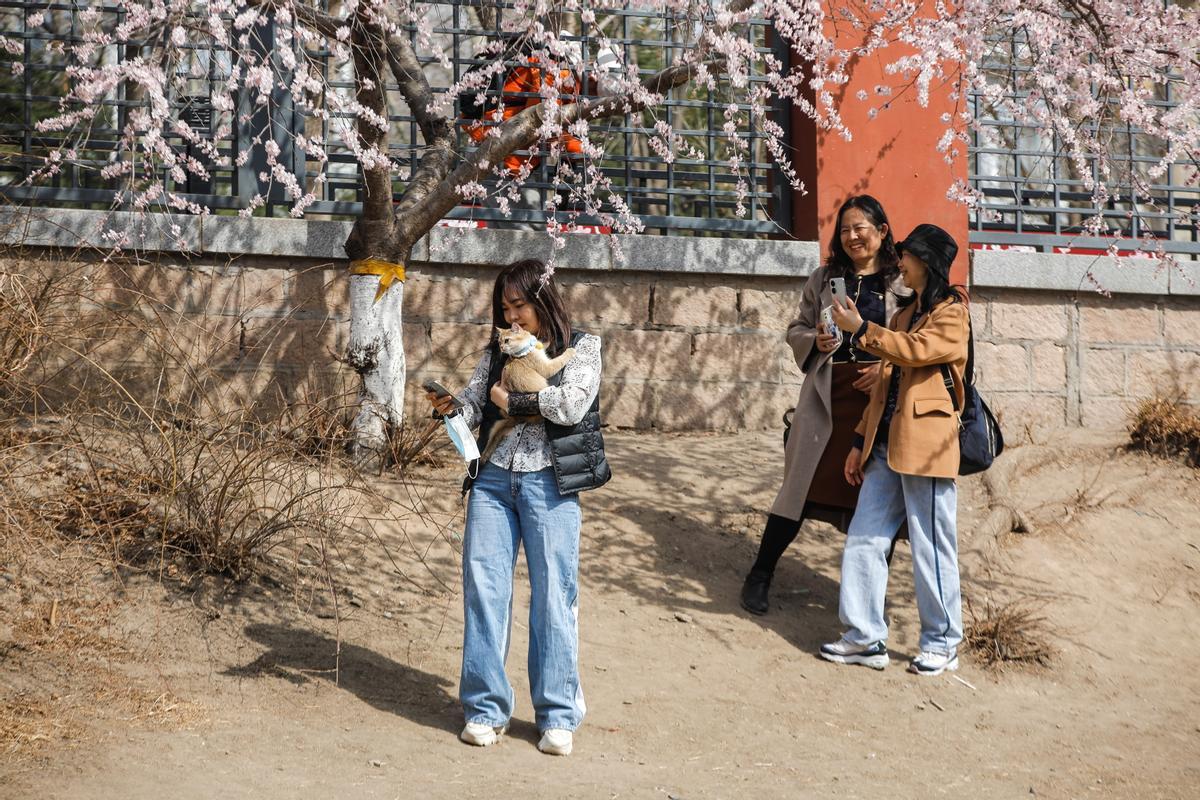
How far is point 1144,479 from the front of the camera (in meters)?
7.13

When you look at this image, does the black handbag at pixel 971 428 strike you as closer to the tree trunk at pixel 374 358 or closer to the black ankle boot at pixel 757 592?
the black ankle boot at pixel 757 592

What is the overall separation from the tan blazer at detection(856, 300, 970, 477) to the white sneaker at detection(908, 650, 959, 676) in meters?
0.79

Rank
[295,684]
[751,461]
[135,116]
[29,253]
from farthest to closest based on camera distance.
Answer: [751,461]
[29,253]
[135,116]
[295,684]

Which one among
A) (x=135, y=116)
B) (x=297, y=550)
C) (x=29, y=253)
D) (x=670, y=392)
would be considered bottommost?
(x=297, y=550)

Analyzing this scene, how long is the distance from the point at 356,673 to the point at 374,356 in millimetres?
2017

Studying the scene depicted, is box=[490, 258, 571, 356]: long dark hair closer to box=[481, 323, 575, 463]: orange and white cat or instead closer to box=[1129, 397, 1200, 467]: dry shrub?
box=[481, 323, 575, 463]: orange and white cat

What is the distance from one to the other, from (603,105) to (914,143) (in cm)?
247

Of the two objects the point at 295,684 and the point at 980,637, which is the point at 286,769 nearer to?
the point at 295,684

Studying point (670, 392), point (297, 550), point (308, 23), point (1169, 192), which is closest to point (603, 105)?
point (308, 23)

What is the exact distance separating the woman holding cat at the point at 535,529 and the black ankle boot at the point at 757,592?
5.14ft

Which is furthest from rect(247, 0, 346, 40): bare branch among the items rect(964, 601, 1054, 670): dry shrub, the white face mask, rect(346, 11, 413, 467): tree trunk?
rect(964, 601, 1054, 670): dry shrub

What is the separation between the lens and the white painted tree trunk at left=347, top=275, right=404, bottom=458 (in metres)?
6.26

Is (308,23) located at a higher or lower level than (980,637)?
higher

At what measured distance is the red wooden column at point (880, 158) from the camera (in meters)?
7.45
